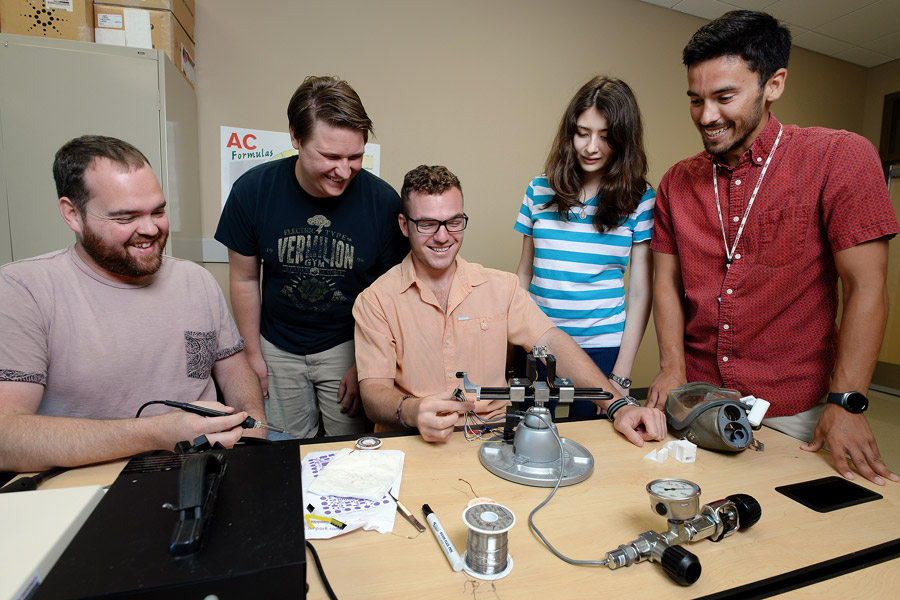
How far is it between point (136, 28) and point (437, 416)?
2.31 metres

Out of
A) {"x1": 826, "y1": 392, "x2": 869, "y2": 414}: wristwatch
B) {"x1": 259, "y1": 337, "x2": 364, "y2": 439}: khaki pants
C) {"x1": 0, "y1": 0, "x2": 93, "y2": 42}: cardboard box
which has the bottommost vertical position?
{"x1": 259, "y1": 337, "x2": 364, "y2": 439}: khaki pants

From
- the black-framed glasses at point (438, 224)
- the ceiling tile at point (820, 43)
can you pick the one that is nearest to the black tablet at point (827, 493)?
the black-framed glasses at point (438, 224)

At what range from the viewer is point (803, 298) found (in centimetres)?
137

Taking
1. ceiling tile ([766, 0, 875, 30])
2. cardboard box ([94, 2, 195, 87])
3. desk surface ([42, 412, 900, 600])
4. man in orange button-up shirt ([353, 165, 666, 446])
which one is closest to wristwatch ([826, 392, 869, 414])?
desk surface ([42, 412, 900, 600])

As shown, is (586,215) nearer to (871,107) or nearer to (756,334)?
(756,334)

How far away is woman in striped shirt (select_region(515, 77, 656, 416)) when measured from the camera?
172cm

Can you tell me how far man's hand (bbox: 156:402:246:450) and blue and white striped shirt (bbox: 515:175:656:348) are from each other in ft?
3.94

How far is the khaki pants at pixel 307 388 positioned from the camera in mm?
1965

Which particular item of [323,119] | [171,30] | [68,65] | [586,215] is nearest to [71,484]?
[323,119]

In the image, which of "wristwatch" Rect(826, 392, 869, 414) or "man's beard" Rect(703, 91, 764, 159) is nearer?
"wristwatch" Rect(826, 392, 869, 414)

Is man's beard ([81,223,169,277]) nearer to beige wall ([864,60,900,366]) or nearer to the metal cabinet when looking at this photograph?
the metal cabinet

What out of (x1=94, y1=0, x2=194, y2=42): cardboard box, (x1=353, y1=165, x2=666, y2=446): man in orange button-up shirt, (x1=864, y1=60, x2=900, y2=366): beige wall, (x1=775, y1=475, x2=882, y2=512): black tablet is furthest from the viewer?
(x1=864, y1=60, x2=900, y2=366): beige wall

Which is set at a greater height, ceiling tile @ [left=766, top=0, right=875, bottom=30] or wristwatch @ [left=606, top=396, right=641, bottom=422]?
ceiling tile @ [left=766, top=0, right=875, bottom=30]

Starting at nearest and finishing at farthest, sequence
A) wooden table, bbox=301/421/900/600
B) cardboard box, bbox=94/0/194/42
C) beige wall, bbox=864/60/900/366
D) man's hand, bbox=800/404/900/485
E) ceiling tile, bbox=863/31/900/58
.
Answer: wooden table, bbox=301/421/900/600, man's hand, bbox=800/404/900/485, cardboard box, bbox=94/0/194/42, ceiling tile, bbox=863/31/900/58, beige wall, bbox=864/60/900/366
